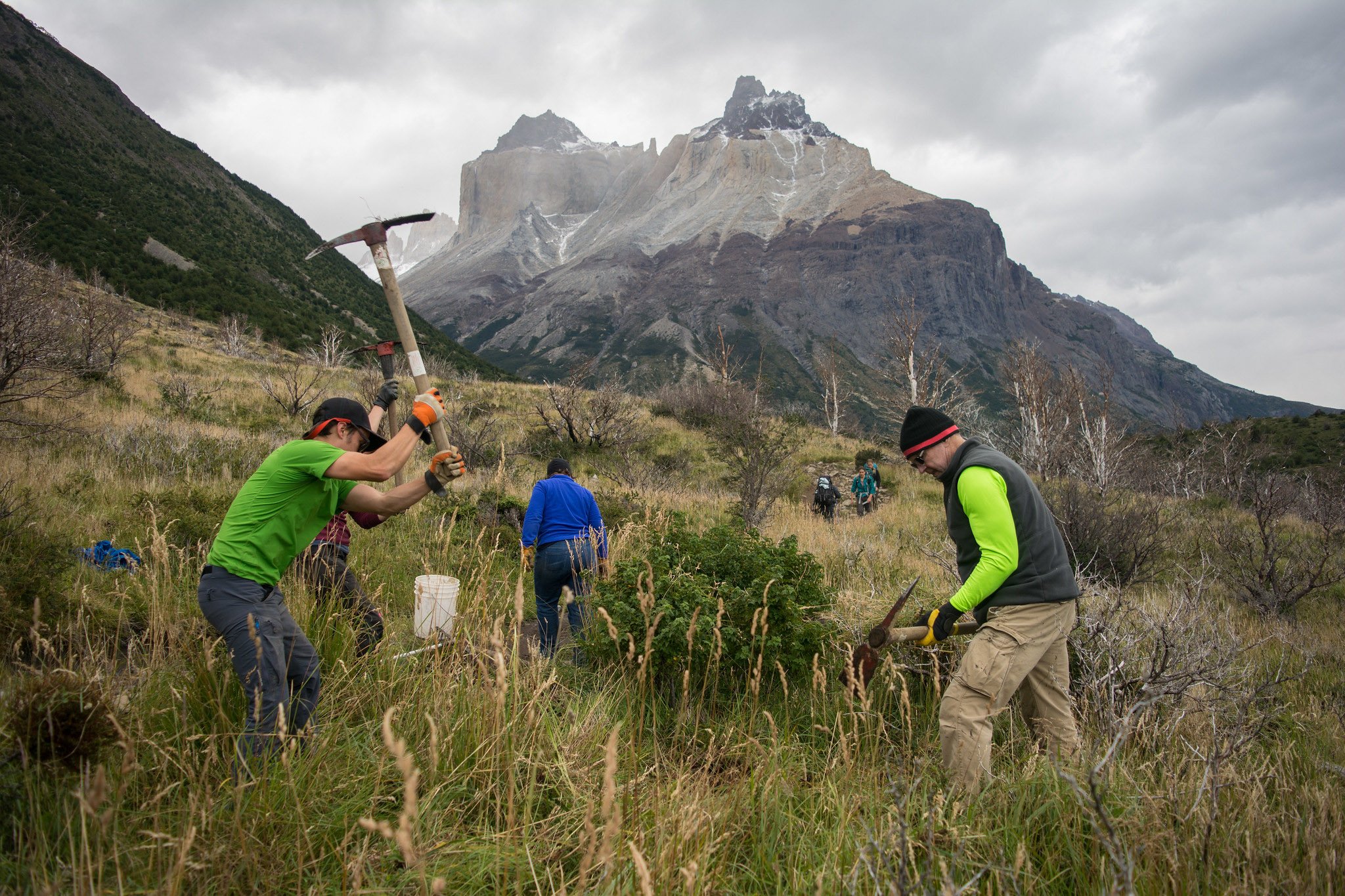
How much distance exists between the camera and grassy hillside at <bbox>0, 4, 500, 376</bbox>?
32125mm

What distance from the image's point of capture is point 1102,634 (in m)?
4.54

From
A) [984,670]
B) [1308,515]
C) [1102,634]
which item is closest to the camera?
[984,670]

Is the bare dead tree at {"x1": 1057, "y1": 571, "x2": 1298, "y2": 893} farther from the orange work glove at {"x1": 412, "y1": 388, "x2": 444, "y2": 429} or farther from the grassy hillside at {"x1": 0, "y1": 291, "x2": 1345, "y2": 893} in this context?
the orange work glove at {"x1": 412, "y1": 388, "x2": 444, "y2": 429}

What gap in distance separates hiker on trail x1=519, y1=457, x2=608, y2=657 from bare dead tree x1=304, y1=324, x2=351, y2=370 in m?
22.2

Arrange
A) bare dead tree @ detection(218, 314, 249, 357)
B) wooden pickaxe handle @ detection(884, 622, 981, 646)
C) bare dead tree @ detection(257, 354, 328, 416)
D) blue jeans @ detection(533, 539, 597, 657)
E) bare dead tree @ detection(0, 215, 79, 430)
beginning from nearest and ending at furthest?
wooden pickaxe handle @ detection(884, 622, 981, 646) < blue jeans @ detection(533, 539, 597, 657) < bare dead tree @ detection(0, 215, 79, 430) < bare dead tree @ detection(257, 354, 328, 416) < bare dead tree @ detection(218, 314, 249, 357)

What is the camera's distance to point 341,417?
3.24 meters

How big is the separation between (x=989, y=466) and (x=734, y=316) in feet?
430

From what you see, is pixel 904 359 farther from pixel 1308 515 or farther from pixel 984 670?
pixel 984 670

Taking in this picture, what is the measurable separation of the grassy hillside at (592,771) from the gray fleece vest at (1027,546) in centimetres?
61

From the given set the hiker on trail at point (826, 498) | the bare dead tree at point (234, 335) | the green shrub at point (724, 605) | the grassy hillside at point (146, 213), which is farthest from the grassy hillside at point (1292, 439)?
the grassy hillside at point (146, 213)

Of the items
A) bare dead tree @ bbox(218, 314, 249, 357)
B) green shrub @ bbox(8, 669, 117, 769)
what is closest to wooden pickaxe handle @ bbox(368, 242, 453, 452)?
green shrub @ bbox(8, 669, 117, 769)

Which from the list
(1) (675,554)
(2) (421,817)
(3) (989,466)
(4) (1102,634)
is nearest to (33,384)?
(1) (675,554)

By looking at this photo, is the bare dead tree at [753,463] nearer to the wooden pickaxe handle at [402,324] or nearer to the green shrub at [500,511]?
the green shrub at [500,511]

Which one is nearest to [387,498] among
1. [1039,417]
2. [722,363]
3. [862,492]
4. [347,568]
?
[347,568]
